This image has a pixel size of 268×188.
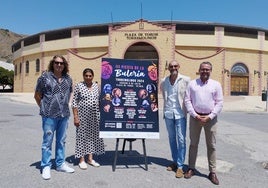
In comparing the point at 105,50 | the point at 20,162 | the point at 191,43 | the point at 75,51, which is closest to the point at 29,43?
the point at 75,51

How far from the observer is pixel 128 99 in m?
6.59

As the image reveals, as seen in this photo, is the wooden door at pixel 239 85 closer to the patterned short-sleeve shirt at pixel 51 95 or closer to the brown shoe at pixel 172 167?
the brown shoe at pixel 172 167

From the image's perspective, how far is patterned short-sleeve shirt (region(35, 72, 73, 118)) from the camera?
235 inches

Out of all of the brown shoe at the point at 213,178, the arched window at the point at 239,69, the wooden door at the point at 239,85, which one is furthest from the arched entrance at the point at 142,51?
the brown shoe at the point at 213,178

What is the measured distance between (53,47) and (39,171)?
43.2 m

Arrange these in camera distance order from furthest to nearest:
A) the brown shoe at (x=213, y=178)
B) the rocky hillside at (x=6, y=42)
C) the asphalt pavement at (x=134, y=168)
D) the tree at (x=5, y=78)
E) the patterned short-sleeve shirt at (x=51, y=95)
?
the rocky hillside at (x=6, y=42), the tree at (x=5, y=78), the patterned short-sleeve shirt at (x=51, y=95), the brown shoe at (x=213, y=178), the asphalt pavement at (x=134, y=168)

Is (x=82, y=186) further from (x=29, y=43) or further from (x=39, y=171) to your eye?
(x=29, y=43)

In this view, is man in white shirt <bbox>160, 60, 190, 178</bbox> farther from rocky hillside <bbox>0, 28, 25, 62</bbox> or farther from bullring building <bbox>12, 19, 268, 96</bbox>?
rocky hillside <bbox>0, 28, 25, 62</bbox>

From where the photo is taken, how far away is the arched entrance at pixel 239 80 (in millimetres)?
42625

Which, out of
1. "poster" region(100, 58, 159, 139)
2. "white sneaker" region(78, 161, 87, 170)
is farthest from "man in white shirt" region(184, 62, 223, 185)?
"white sneaker" region(78, 161, 87, 170)

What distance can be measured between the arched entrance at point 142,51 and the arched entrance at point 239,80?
32.1 ft

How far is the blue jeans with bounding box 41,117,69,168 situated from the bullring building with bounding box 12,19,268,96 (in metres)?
34.6

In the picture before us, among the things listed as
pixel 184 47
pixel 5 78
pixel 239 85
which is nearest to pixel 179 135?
pixel 184 47

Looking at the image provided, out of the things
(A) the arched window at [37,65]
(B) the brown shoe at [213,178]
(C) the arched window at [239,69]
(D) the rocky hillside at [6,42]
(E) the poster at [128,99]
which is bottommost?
(B) the brown shoe at [213,178]
